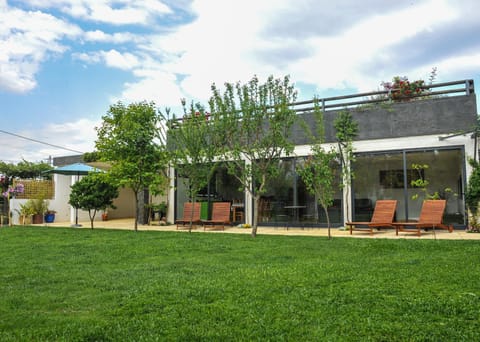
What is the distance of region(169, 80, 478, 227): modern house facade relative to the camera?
12.1 meters

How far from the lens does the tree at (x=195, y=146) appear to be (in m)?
11.9

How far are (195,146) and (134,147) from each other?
240cm

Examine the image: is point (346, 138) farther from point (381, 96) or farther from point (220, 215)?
point (220, 215)

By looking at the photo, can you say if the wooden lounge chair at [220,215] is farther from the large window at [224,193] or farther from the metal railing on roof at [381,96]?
the metal railing on roof at [381,96]

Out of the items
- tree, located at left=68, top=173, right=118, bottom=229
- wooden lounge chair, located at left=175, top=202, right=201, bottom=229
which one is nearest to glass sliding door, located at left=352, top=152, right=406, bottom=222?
wooden lounge chair, located at left=175, top=202, right=201, bottom=229

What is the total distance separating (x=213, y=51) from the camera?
14.1 metres

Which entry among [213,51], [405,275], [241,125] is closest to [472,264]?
[405,275]

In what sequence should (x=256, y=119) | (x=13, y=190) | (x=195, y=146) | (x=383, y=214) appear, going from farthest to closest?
(x=13, y=190), (x=195, y=146), (x=383, y=214), (x=256, y=119)

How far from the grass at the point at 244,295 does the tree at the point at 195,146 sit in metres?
4.66

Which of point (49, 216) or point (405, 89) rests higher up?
point (405, 89)

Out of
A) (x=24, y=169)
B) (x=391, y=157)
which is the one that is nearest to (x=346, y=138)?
(x=391, y=157)

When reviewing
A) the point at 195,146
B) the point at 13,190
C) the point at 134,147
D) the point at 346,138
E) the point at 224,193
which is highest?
the point at 346,138

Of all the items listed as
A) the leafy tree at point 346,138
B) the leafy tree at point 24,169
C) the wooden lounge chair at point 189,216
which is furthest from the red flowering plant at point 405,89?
the leafy tree at point 24,169

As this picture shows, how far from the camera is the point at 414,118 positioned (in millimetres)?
12680
